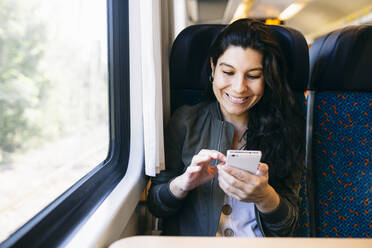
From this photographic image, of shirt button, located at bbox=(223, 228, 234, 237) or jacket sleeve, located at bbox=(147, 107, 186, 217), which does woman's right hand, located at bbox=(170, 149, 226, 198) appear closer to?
jacket sleeve, located at bbox=(147, 107, 186, 217)

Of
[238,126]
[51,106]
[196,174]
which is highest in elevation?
[51,106]

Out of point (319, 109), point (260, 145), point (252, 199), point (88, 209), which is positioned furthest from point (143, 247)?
point (319, 109)

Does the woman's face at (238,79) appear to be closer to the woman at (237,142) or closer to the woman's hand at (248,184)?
the woman at (237,142)

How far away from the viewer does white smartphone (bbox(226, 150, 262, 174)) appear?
81 centimetres

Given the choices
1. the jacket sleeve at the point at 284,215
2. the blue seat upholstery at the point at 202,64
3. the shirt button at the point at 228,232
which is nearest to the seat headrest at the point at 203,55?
the blue seat upholstery at the point at 202,64

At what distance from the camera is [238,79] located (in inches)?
42.6

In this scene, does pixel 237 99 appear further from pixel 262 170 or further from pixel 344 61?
pixel 344 61

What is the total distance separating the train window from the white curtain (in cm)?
22

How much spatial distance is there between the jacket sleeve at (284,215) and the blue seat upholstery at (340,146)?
306 mm

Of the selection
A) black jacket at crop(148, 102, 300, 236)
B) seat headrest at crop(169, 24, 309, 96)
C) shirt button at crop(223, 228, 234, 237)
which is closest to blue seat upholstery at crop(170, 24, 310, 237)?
seat headrest at crop(169, 24, 309, 96)

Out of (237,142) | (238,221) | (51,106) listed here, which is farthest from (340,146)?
(51,106)

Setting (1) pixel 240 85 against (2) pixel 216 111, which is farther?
(2) pixel 216 111

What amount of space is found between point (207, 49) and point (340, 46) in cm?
60

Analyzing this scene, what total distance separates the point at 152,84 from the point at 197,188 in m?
0.45
